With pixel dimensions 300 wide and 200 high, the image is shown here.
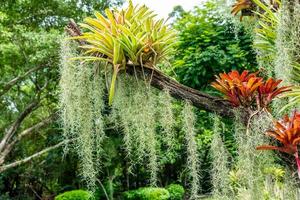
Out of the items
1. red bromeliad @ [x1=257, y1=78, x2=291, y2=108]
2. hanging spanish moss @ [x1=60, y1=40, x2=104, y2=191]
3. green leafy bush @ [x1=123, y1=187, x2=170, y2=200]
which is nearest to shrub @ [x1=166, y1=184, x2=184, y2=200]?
green leafy bush @ [x1=123, y1=187, x2=170, y2=200]

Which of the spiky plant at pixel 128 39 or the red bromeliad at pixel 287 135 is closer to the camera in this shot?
the red bromeliad at pixel 287 135

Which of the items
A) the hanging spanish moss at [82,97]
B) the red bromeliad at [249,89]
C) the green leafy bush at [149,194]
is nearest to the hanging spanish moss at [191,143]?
the red bromeliad at [249,89]

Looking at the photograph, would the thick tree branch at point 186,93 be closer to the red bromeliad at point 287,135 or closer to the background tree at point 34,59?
the red bromeliad at point 287,135

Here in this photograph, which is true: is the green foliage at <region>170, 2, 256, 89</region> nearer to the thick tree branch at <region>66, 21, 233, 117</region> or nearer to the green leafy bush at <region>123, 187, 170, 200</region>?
the thick tree branch at <region>66, 21, 233, 117</region>

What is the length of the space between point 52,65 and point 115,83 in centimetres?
623

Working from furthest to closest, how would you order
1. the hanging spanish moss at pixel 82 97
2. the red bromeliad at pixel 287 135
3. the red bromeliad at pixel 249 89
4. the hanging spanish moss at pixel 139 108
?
the hanging spanish moss at pixel 82 97 < the hanging spanish moss at pixel 139 108 < the red bromeliad at pixel 249 89 < the red bromeliad at pixel 287 135

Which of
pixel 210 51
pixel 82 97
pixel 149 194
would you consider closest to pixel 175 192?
pixel 149 194

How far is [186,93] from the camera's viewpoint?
73.3 inches

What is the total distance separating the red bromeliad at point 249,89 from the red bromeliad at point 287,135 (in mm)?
138

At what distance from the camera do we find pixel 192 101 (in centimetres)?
185

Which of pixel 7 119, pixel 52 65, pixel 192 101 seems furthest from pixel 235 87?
pixel 7 119

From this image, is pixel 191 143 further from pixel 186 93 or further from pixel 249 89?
pixel 249 89

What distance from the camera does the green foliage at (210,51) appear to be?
527 cm

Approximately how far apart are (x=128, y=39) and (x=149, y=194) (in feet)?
28.8
